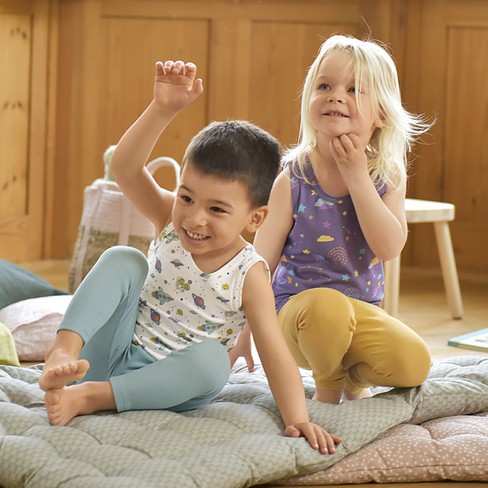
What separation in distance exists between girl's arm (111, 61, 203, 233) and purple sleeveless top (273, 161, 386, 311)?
0.97ft

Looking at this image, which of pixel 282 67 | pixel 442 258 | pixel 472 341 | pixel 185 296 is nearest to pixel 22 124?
pixel 282 67

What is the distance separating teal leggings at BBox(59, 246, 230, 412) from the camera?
128 centimetres

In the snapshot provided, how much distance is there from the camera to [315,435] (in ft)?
4.16

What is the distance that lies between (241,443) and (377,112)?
60 centimetres

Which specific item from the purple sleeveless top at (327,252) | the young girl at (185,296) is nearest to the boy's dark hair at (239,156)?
the young girl at (185,296)

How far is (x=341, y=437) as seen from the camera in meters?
1.30

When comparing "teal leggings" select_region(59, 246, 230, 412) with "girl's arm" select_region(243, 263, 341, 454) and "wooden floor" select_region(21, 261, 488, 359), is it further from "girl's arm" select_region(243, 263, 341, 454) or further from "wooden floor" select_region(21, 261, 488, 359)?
"wooden floor" select_region(21, 261, 488, 359)

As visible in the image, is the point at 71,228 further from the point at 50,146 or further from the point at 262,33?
the point at 262,33

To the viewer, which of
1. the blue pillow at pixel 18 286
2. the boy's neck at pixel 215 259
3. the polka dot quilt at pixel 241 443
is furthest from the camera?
the blue pillow at pixel 18 286

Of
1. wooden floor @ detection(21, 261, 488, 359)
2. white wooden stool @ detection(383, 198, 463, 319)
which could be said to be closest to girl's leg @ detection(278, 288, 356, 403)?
wooden floor @ detection(21, 261, 488, 359)

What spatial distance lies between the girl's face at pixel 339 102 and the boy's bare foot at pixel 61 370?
1.86ft

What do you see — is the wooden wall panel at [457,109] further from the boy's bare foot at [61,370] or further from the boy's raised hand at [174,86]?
the boy's bare foot at [61,370]

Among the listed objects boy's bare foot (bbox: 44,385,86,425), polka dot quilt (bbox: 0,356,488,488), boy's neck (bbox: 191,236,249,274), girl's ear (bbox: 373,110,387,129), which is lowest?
polka dot quilt (bbox: 0,356,488,488)

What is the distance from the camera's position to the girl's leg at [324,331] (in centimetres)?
140
